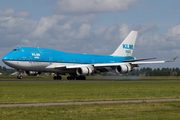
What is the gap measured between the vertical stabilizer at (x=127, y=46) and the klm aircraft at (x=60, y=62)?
2.36m

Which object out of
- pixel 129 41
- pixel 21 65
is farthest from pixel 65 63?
pixel 129 41

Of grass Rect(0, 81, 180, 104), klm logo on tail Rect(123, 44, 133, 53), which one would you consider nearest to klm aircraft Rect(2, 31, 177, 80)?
klm logo on tail Rect(123, 44, 133, 53)

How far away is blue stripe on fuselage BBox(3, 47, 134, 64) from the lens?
183 ft

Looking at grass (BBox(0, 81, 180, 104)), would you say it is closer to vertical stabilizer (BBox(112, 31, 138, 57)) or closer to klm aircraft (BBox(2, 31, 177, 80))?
klm aircraft (BBox(2, 31, 177, 80))

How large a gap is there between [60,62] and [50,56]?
2527mm

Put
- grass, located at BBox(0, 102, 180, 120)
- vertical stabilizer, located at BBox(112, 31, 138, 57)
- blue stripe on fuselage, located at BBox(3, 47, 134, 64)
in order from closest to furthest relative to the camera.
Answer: grass, located at BBox(0, 102, 180, 120) < blue stripe on fuselage, located at BBox(3, 47, 134, 64) < vertical stabilizer, located at BBox(112, 31, 138, 57)

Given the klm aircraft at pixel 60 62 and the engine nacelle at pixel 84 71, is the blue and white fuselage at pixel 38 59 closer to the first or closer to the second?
the klm aircraft at pixel 60 62

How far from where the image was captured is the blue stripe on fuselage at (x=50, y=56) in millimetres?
55750

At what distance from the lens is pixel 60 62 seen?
197ft

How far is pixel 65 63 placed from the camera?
6103 cm

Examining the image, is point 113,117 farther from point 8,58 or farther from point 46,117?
point 8,58

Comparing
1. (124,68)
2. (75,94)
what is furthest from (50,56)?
(75,94)

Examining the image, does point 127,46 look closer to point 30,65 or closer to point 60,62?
point 60,62

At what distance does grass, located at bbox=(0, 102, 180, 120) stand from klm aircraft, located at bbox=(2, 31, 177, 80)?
38811mm
